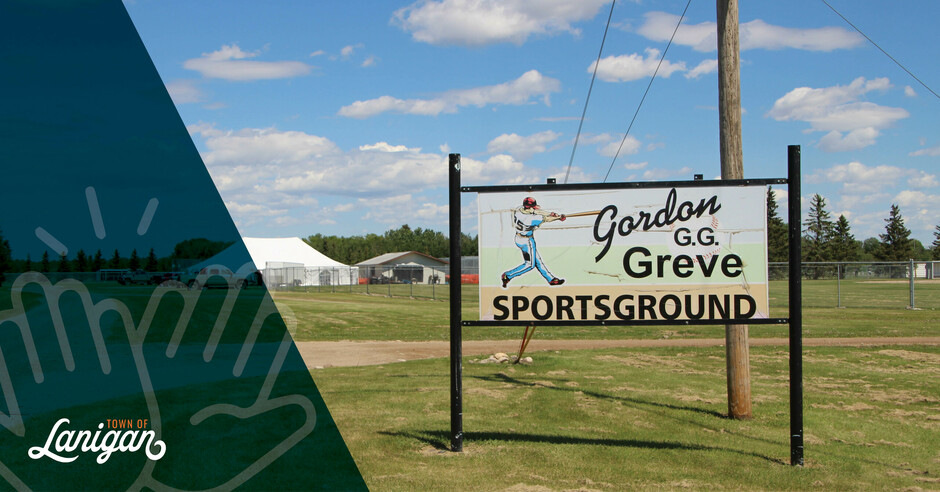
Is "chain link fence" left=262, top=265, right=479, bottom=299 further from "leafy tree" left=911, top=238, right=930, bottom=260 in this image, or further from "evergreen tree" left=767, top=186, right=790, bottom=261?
"leafy tree" left=911, top=238, right=930, bottom=260

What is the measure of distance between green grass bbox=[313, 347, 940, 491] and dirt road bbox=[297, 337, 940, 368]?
2.22 m

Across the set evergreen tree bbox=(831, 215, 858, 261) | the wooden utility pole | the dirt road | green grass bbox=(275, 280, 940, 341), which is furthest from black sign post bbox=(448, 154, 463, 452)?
evergreen tree bbox=(831, 215, 858, 261)

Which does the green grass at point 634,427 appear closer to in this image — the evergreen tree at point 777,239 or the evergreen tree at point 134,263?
the evergreen tree at point 134,263

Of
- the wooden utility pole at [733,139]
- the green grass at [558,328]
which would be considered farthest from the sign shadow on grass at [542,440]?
the green grass at [558,328]

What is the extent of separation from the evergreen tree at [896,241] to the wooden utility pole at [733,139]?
109 metres

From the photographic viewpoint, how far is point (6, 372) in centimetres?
1193

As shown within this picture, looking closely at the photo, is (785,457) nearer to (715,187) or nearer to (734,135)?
(715,187)

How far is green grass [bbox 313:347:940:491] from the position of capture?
619 centimetres

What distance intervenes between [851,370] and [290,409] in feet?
32.7

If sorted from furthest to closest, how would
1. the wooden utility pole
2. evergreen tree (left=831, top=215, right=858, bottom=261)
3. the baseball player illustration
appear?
evergreen tree (left=831, top=215, right=858, bottom=261), the wooden utility pole, the baseball player illustration

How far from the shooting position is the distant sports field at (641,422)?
20.4 ft

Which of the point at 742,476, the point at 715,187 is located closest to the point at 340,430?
the point at 742,476

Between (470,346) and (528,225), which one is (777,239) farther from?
(528,225)

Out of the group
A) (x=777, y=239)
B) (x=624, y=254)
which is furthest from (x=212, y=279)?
(x=777, y=239)
